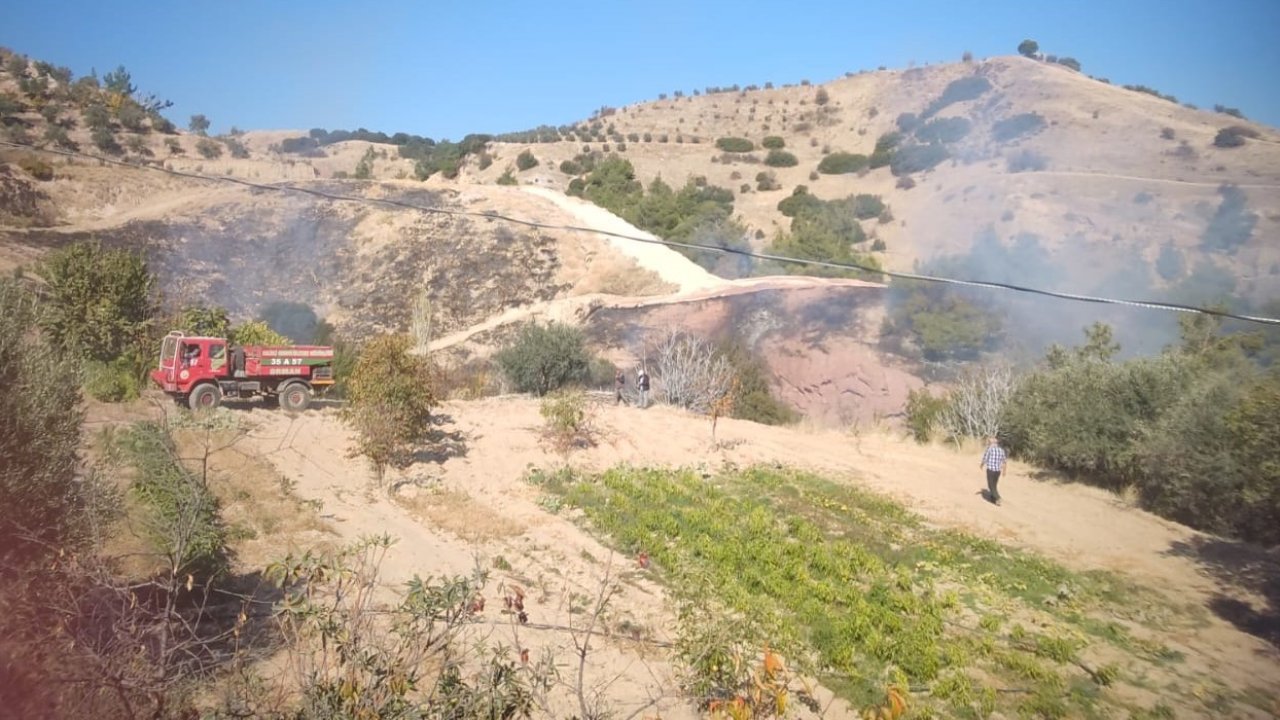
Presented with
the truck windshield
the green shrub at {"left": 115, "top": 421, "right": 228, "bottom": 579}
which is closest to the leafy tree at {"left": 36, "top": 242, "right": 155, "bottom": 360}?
the truck windshield

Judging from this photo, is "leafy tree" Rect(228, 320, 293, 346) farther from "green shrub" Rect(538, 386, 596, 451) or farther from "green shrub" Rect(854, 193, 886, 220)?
"green shrub" Rect(854, 193, 886, 220)

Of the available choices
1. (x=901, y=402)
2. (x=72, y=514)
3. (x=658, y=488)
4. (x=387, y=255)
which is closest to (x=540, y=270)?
(x=387, y=255)

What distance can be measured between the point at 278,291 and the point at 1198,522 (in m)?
34.0

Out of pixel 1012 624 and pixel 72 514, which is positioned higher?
pixel 72 514

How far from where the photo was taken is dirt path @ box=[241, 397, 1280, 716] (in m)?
8.90

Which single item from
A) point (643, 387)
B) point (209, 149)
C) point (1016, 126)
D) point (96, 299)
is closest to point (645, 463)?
point (643, 387)

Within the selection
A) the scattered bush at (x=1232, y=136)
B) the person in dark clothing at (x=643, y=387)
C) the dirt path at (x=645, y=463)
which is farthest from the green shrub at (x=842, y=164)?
the dirt path at (x=645, y=463)

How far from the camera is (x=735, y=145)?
65062 mm

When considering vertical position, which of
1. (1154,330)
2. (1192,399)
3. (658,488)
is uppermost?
(1154,330)

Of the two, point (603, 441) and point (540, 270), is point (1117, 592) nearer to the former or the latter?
point (603, 441)

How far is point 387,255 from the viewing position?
36.9 metres

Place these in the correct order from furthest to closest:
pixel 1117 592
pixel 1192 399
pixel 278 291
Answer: pixel 278 291 < pixel 1192 399 < pixel 1117 592

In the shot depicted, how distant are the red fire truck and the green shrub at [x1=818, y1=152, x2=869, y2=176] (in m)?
49.4

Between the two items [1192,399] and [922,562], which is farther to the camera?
[1192,399]
